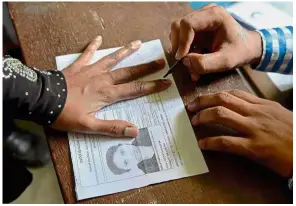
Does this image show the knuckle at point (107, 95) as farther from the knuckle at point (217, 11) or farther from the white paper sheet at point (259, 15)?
the white paper sheet at point (259, 15)

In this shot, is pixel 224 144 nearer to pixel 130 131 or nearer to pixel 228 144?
pixel 228 144

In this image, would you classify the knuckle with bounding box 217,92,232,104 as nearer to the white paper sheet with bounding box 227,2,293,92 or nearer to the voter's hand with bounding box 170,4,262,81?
the voter's hand with bounding box 170,4,262,81

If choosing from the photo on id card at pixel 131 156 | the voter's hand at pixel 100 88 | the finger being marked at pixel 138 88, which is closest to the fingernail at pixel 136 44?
the voter's hand at pixel 100 88

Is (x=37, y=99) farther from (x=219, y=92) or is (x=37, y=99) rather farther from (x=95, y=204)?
(x=219, y=92)

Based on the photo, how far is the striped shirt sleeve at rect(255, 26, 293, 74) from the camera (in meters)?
0.73

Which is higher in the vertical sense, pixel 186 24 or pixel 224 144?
pixel 186 24

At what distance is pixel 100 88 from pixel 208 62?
0.22m

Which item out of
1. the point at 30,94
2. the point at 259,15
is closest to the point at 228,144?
the point at 30,94

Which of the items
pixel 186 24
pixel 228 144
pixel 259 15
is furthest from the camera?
pixel 259 15

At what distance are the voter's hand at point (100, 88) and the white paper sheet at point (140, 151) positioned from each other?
2 centimetres

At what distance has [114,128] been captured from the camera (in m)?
0.60

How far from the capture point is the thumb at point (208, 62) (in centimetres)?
66

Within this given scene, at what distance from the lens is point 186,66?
0.70 m

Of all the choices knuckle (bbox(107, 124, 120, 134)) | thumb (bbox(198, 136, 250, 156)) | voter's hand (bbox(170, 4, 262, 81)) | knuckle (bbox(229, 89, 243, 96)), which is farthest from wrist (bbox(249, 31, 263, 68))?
knuckle (bbox(107, 124, 120, 134))
